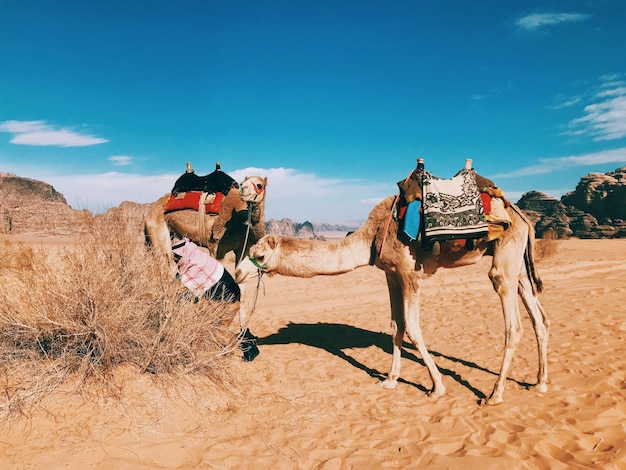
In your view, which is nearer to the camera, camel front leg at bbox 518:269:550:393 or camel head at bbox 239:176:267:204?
camel front leg at bbox 518:269:550:393

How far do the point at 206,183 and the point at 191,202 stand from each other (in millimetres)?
444

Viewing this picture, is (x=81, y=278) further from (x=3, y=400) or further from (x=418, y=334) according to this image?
(x=418, y=334)

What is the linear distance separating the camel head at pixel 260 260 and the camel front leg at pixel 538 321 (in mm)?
3460

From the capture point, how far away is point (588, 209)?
144 ft

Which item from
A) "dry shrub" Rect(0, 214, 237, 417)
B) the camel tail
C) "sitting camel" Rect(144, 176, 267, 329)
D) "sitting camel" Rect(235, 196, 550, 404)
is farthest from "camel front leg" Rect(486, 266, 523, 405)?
"sitting camel" Rect(144, 176, 267, 329)

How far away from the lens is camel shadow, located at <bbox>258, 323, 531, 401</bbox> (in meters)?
6.21

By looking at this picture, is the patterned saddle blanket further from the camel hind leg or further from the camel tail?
the camel tail

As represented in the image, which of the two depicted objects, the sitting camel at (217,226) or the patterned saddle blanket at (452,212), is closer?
the patterned saddle blanket at (452,212)

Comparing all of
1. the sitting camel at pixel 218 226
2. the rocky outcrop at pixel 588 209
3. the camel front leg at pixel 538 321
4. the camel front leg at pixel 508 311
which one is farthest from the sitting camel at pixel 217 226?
the rocky outcrop at pixel 588 209

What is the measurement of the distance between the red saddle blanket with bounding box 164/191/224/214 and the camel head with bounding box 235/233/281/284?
2.21m

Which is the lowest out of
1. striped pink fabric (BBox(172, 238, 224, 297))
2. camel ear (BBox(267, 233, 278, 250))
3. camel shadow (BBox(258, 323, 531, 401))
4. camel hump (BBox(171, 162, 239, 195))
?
camel shadow (BBox(258, 323, 531, 401))

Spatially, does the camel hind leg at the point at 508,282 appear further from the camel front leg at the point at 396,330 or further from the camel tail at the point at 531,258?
the camel front leg at the point at 396,330

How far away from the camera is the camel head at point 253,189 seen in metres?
6.14

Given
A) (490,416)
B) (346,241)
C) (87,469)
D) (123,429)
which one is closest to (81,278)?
(123,429)
